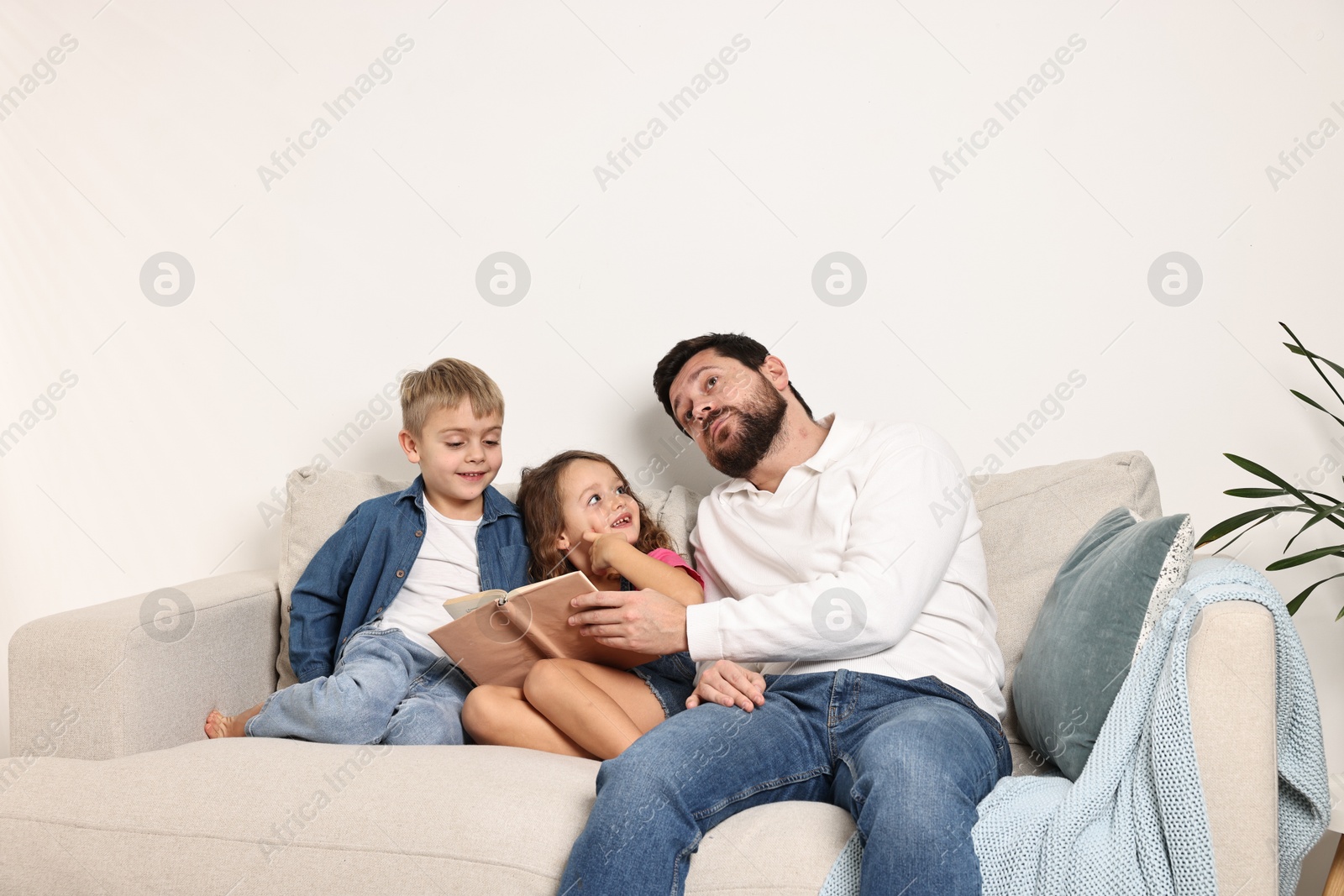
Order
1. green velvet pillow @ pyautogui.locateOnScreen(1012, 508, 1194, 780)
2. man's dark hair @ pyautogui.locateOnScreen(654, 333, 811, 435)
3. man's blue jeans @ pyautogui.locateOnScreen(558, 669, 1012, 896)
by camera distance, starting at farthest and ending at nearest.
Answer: man's dark hair @ pyautogui.locateOnScreen(654, 333, 811, 435) < green velvet pillow @ pyautogui.locateOnScreen(1012, 508, 1194, 780) < man's blue jeans @ pyautogui.locateOnScreen(558, 669, 1012, 896)

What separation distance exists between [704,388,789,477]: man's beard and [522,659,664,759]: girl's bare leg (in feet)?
1.53

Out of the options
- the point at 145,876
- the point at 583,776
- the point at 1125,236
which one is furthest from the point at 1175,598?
the point at 145,876

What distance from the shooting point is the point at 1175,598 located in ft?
4.28

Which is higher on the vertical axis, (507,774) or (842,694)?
(842,694)

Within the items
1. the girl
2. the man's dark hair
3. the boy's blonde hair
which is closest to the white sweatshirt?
the girl

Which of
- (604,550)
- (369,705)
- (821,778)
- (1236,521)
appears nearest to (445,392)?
(604,550)

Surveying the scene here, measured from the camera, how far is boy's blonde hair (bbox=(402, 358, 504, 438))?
2031mm

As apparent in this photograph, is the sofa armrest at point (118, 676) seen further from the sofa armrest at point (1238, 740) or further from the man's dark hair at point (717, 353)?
the sofa armrest at point (1238, 740)

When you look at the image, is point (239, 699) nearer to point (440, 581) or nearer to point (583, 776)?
point (440, 581)

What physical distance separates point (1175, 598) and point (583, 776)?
89cm

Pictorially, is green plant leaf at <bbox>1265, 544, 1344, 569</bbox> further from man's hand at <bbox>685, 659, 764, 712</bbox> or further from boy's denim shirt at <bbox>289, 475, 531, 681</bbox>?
boy's denim shirt at <bbox>289, 475, 531, 681</bbox>

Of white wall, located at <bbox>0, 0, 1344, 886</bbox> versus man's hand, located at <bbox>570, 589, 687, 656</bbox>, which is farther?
white wall, located at <bbox>0, 0, 1344, 886</bbox>

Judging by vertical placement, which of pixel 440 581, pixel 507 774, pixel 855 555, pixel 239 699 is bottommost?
pixel 239 699

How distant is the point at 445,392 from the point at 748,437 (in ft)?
2.25
